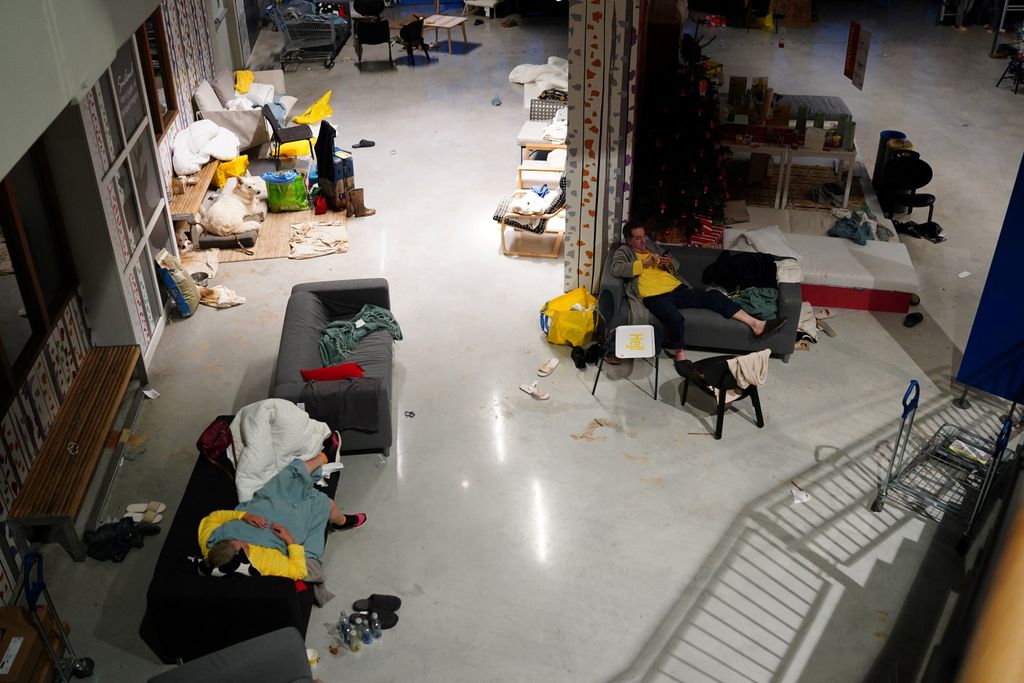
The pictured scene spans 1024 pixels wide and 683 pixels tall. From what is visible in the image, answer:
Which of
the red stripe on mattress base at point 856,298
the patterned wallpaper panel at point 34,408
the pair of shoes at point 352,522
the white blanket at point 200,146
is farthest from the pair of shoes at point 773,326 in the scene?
the white blanket at point 200,146

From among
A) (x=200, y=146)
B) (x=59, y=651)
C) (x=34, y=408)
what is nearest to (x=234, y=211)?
(x=200, y=146)

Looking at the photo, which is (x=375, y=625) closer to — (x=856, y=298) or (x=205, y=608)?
(x=205, y=608)

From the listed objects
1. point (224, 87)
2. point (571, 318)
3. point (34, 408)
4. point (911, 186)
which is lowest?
point (571, 318)

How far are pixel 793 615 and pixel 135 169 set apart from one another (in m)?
6.53

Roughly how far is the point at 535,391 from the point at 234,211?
4.49m

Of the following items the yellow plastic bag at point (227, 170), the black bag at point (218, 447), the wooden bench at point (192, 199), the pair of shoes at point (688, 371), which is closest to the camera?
the black bag at point (218, 447)

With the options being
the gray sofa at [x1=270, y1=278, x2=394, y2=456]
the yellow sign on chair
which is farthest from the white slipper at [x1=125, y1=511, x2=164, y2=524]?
the yellow sign on chair

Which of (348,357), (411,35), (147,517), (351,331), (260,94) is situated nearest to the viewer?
(147,517)

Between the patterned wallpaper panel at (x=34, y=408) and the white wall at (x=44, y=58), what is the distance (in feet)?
10.1

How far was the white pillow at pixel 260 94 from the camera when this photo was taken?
12.9 meters

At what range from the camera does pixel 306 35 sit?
16.4 meters

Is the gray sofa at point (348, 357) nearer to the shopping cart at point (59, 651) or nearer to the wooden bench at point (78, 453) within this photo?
the wooden bench at point (78, 453)

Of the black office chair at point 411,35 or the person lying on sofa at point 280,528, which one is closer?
the person lying on sofa at point 280,528

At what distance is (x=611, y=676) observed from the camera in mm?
5414
